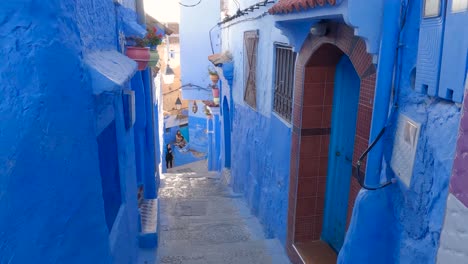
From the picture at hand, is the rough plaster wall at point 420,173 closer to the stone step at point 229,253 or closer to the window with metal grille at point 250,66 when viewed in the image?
the stone step at point 229,253

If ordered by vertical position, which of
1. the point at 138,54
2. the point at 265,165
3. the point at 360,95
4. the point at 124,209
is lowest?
the point at 265,165

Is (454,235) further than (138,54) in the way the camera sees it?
No

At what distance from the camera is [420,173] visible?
2.49m

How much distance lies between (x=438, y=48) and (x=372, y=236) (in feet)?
4.82

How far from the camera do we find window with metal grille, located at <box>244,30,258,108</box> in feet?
25.3

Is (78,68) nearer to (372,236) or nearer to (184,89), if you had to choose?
(372,236)

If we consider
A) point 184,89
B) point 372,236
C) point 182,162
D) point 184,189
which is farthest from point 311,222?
point 182,162

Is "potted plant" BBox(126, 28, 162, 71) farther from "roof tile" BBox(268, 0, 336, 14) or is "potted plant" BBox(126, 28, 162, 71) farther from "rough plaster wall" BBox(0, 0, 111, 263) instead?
"rough plaster wall" BBox(0, 0, 111, 263)

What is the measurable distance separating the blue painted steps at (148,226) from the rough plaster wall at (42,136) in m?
3.71

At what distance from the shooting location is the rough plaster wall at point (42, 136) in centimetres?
189

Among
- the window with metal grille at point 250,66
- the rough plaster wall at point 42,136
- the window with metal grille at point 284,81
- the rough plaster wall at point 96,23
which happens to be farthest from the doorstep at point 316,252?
the rough plaster wall at point 96,23

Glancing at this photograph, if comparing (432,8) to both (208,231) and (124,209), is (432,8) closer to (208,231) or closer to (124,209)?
(124,209)

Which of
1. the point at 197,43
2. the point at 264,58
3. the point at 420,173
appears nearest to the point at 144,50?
the point at 264,58

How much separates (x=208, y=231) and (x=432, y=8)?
5.79m
